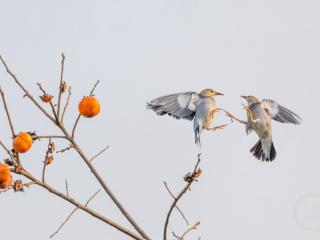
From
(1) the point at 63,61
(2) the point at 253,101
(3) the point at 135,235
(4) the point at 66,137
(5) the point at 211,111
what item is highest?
(2) the point at 253,101

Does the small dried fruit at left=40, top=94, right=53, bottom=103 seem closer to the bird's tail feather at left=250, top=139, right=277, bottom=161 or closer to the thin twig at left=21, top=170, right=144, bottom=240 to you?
the thin twig at left=21, top=170, right=144, bottom=240

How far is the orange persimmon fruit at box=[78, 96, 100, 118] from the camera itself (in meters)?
4.64

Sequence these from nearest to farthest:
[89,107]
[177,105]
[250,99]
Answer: [89,107] → [177,105] → [250,99]

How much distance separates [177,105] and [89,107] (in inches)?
118

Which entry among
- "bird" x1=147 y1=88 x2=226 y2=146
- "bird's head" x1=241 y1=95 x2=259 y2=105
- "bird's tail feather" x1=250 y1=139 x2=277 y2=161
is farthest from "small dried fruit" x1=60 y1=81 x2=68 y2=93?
"bird's head" x1=241 y1=95 x2=259 y2=105

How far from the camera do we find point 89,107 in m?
4.64

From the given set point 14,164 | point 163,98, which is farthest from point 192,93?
point 14,164

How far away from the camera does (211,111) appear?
22.1ft

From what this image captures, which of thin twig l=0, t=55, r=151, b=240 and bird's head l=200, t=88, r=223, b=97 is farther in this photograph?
bird's head l=200, t=88, r=223, b=97

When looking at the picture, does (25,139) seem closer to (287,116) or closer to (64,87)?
(64,87)

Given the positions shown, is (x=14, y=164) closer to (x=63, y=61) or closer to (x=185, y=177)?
(x=63, y=61)

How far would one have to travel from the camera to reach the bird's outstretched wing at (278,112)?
26.8ft

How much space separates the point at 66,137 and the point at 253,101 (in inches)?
185

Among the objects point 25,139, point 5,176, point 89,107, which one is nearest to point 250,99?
point 89,107
